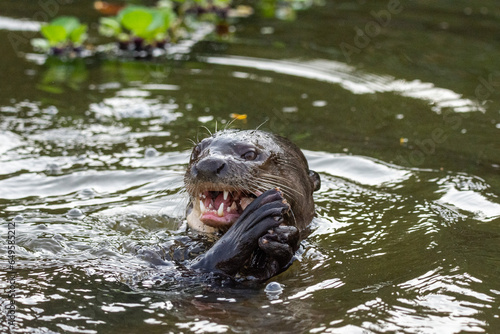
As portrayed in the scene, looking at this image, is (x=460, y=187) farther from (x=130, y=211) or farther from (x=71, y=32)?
(x=71, y=32)

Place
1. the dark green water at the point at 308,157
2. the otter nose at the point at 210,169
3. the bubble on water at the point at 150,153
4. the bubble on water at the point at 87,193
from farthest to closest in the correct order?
the bubble on water at the point at 150,153 → the bubble on water at the point at 87,193 → the otter nose at the point at 210,169 → the dark green water at the point at 308,157

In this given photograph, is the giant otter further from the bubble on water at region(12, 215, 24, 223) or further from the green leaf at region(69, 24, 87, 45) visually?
the green leaf at region(69, 24, 87, 45)

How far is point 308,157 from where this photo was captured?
5836mm

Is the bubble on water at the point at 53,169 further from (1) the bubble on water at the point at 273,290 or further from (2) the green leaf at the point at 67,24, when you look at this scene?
(2) the green leaf at the point at 67,24

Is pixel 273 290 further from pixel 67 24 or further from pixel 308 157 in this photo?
pixel 67 24

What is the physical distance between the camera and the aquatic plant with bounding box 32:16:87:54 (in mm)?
8219

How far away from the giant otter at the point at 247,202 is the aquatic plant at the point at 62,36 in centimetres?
460

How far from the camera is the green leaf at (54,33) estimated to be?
26.8ft

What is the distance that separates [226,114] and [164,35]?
7.55 ft

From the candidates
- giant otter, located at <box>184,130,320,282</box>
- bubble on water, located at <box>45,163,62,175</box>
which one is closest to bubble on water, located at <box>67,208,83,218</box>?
bubble on water, located at <box>45,163,62,175</box>

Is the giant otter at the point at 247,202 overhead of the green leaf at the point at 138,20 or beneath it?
beneath

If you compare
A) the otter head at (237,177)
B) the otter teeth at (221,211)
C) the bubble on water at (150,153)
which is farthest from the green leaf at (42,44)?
the otter teeth at (221,211)

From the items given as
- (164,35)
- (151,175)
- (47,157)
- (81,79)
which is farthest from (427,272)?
(164,35)
